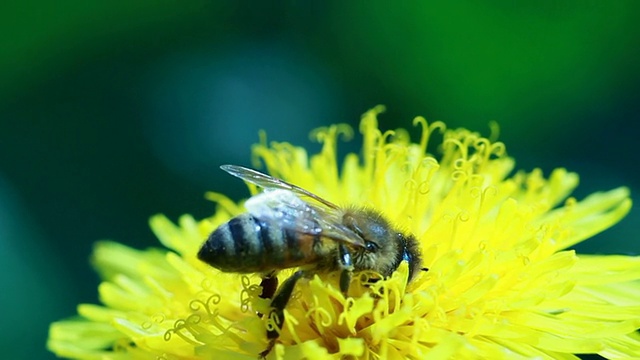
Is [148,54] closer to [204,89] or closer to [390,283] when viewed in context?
[204,89]

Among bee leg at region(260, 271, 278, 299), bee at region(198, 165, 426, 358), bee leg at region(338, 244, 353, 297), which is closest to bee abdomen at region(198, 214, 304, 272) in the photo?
bee at region(198, 165, 426, 358)

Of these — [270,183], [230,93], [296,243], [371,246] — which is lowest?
[296,243]

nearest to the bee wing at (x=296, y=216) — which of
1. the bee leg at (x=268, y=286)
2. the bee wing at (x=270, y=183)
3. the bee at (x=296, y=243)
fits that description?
the bee at (x=296, y=243)

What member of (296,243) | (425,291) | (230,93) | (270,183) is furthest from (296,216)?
(230,93)

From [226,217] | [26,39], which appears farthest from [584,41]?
[26,39]

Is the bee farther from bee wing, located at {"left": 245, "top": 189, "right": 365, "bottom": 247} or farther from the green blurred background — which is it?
the green blurred background

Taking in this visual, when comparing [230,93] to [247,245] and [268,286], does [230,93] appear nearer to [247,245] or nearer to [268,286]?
[268,286]
